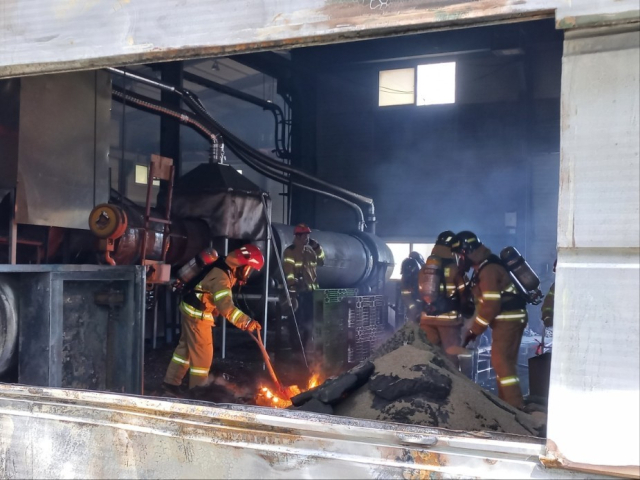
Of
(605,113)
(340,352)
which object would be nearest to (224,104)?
(340,352)

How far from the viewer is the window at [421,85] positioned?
1445 centimetres

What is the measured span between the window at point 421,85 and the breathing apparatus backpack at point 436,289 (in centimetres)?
768

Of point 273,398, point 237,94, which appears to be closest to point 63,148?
point 273,398

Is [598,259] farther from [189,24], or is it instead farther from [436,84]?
[436,84]

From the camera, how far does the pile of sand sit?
3635 mm

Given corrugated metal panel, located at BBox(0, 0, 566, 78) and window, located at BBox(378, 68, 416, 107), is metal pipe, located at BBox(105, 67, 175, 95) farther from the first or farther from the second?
window, located at BBox(378, 68, 416, 107)

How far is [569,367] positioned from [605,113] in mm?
764

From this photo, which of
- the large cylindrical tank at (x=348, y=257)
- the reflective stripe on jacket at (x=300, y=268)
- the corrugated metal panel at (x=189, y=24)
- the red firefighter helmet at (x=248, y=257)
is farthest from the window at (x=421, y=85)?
the corrugated metal panel at (x=189, y=24)

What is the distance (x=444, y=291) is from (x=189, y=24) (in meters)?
5.88

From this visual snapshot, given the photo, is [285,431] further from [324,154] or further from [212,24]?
[324,154]

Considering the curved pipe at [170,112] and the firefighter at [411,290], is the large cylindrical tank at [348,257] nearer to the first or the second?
the firefighter at [411,290]

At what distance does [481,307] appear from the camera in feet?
22.1

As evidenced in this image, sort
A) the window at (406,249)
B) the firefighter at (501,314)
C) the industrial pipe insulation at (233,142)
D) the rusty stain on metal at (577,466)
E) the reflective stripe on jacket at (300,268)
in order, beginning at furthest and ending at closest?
the window at (406,249) → the industrial pipe insulation at (233,142) → the reflective stripe on jacket at (300,268) → the firefighter at (501,314) → the rusty stain on metal at (577,466)

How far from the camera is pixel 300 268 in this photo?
29.5ft
